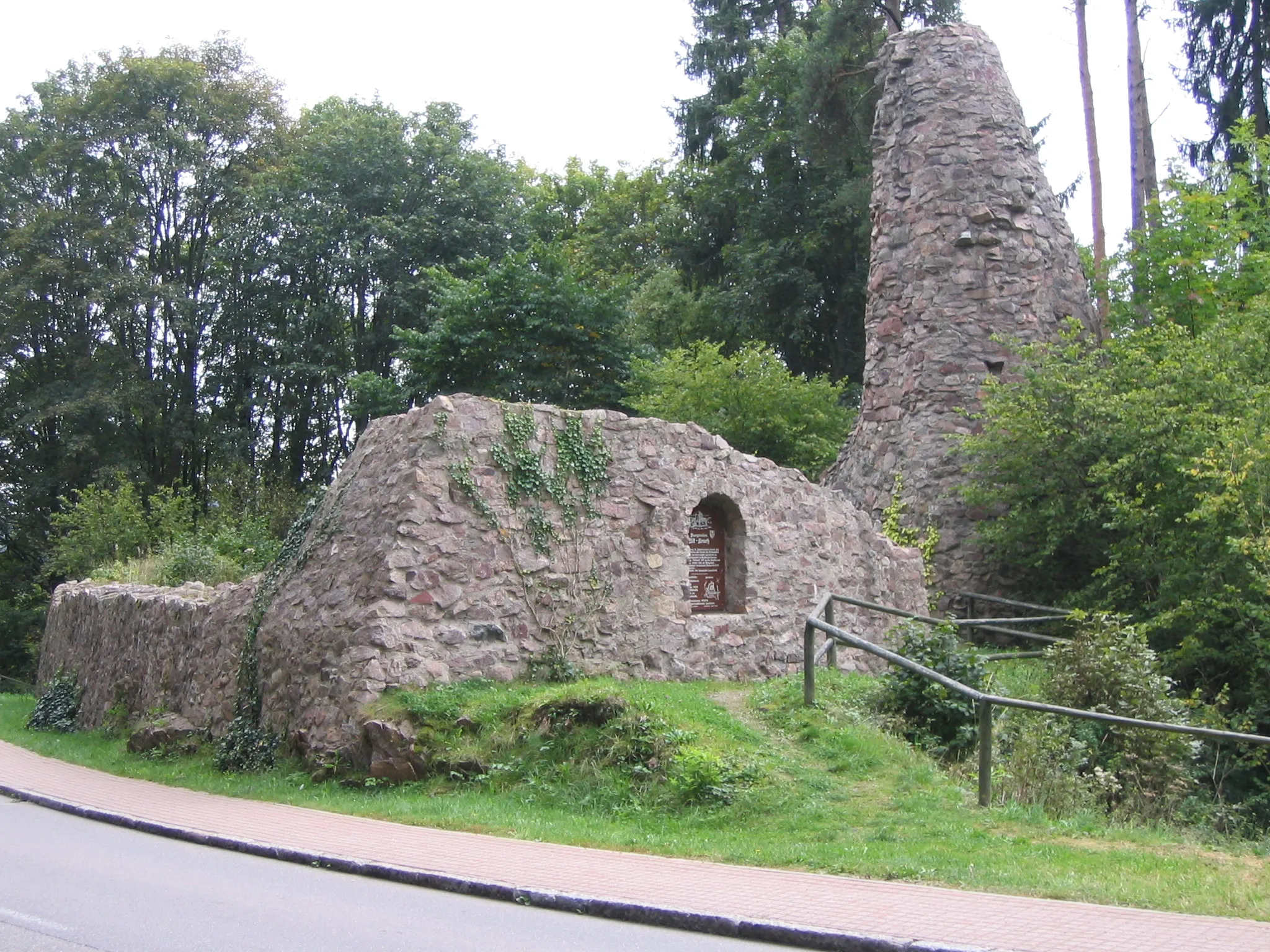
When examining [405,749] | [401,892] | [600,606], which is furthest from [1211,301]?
[401,892]

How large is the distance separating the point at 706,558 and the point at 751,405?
1033cm

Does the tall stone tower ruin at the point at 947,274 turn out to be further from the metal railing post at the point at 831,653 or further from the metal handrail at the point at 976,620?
the metal railing post at the point at 831,653

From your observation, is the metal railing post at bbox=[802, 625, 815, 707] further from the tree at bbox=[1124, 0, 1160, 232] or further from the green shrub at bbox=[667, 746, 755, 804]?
the tree at bbox=[1124, 0, 1160, 232]

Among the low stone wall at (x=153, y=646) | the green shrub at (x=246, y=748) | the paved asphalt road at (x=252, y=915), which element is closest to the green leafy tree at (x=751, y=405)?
the low stone wall at (x=153, y=646)

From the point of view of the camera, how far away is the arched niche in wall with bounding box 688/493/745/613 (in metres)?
15.3

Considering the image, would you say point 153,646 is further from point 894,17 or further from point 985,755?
point 894,17

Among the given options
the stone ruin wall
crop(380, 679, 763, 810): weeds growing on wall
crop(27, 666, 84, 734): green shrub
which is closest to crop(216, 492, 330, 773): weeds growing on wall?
the stone ruin wall

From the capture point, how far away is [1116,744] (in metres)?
11.9

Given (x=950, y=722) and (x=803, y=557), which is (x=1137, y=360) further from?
(x=950, y=722)

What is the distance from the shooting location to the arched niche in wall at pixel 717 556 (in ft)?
50.2

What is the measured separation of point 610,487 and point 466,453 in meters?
1.90

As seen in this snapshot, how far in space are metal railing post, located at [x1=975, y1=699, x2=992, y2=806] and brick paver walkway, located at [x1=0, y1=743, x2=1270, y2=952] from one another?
2427 millimetres

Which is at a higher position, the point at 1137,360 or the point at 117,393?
the point at 117,393

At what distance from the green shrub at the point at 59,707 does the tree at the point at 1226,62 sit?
89.7 feet
